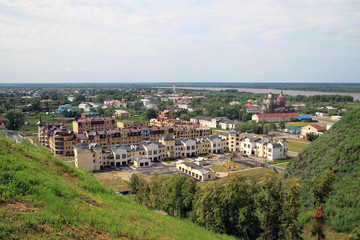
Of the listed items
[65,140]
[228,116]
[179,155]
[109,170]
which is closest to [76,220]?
[109,170]

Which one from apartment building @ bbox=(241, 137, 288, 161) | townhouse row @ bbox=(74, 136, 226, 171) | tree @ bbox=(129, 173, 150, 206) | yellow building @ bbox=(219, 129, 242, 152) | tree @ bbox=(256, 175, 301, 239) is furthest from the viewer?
yellow building @ bbox=(219, 129, 242, 152)

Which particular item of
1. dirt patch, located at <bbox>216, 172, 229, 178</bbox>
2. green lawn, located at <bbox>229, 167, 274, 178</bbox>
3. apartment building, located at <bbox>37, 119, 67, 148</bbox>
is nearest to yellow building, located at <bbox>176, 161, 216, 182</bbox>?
dirt patch, located at <bbox>216, 172, 229, 178</bbox>

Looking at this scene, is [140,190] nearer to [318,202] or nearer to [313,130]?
[318,202]

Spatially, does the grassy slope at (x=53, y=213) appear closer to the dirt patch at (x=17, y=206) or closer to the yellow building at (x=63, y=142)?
the dirt patch at (x=17, y=206)

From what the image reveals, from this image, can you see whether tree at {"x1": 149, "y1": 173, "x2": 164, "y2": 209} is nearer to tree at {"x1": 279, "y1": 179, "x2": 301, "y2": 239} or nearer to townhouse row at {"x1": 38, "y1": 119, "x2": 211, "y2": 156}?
tree at {"x1": 279, "y1": 179, "x2": 301, "y2": 239}

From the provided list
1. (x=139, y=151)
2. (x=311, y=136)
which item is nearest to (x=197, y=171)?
(x=139, y=151)

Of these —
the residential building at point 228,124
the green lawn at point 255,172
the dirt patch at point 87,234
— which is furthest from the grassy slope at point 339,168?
the residential building at point 228,124
